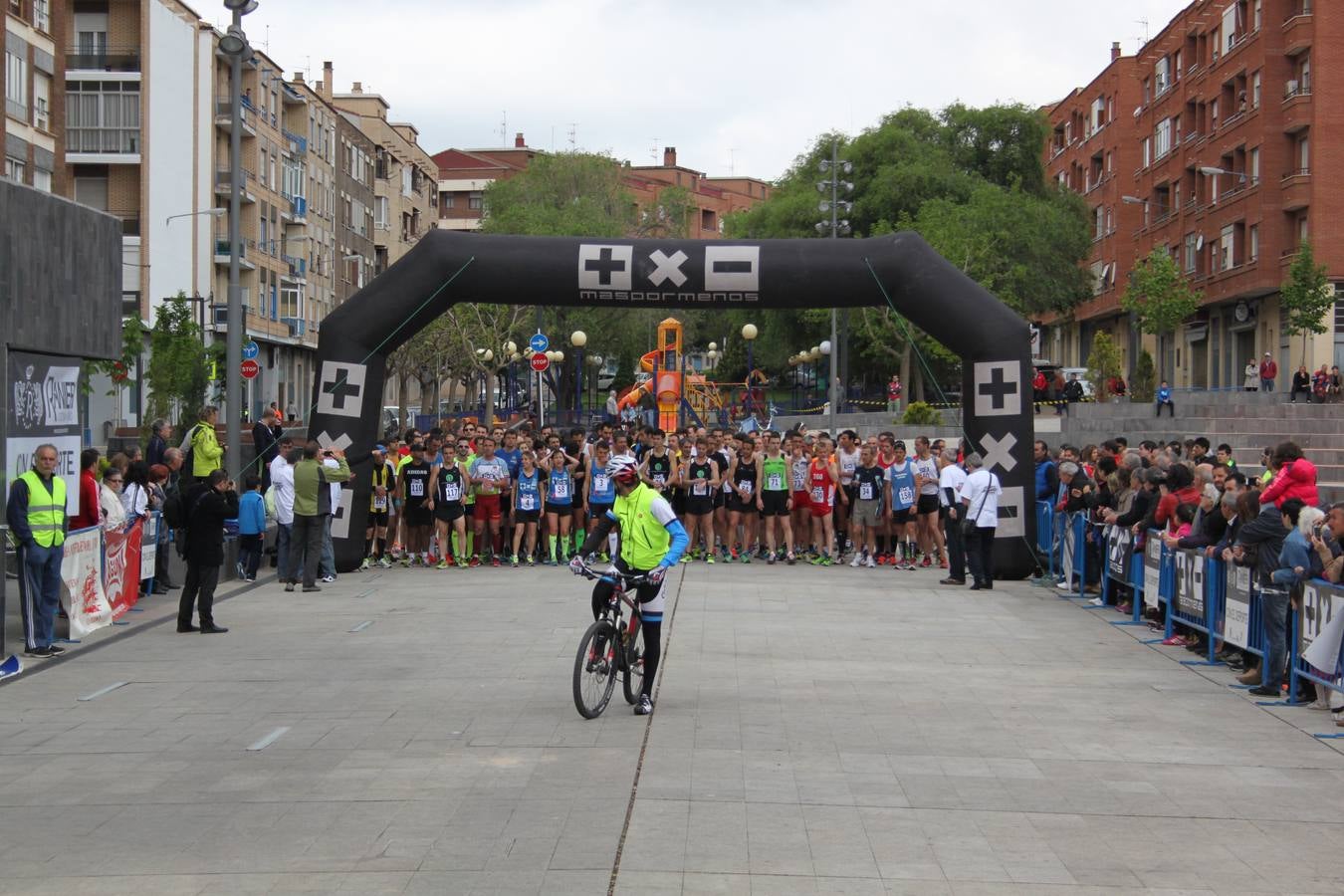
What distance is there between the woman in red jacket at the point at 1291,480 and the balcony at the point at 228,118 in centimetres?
5378

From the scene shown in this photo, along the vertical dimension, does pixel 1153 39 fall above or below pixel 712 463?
above

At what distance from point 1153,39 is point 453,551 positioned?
5465 centimetres

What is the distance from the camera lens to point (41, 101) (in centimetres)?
4481

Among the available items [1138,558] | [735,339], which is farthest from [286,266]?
[1138,558]

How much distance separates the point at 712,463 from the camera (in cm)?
2161

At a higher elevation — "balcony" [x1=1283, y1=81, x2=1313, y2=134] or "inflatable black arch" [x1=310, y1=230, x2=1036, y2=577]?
"balcony" [x1=1283, y1=81, x2=1313, y2=134]

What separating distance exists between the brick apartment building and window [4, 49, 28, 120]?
3351cm

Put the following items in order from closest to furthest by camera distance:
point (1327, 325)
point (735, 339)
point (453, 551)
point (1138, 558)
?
point (1138, 558) < point (453, 551) < point (1327, 325) < point (735, 339)

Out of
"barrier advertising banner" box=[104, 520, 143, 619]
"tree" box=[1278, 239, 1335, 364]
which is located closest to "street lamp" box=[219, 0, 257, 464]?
"barrier advertising banner" box=[104, 520, 143, 619]

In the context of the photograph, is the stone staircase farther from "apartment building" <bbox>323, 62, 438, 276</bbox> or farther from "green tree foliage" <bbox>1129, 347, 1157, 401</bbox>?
"apartment building" <bbox>323, 62, 438, 276</bbox>

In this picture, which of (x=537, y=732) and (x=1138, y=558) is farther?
(x=1138, y=558)

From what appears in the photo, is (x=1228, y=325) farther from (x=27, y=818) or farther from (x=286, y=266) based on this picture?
(x=27, y=818)

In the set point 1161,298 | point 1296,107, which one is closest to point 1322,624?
point 1161,298

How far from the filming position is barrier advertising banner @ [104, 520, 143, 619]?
15.0 metres
